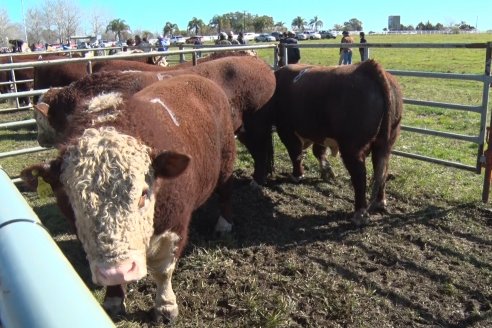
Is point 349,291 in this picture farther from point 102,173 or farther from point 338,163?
point 338,163

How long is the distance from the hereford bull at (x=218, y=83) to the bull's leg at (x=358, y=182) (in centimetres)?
143

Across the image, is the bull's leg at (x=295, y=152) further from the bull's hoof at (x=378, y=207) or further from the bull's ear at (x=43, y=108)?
the bull's ear at (x=43, y=108)

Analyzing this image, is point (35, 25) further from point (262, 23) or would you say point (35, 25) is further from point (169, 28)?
point (262, 23)

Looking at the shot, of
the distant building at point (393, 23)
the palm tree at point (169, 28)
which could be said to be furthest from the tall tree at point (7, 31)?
the distant building at point (393, 23)

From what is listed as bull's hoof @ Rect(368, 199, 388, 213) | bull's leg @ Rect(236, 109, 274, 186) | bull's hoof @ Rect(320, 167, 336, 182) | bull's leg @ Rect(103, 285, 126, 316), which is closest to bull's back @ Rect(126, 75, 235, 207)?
bull's leg @ Rect(103, 285, 126, 316)

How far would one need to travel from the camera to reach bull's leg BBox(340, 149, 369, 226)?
4988mm

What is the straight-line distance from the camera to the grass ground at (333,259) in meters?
3.47

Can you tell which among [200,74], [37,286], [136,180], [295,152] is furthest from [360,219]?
[37,286]

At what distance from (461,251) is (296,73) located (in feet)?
10.00

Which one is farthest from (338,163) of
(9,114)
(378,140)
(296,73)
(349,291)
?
(9,114)

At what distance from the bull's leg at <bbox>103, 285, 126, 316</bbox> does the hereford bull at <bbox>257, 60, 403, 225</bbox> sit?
2.57 metres

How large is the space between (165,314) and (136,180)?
126 centimetres

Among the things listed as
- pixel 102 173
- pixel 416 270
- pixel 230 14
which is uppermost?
pixel 230 14

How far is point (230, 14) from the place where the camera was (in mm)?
126625
